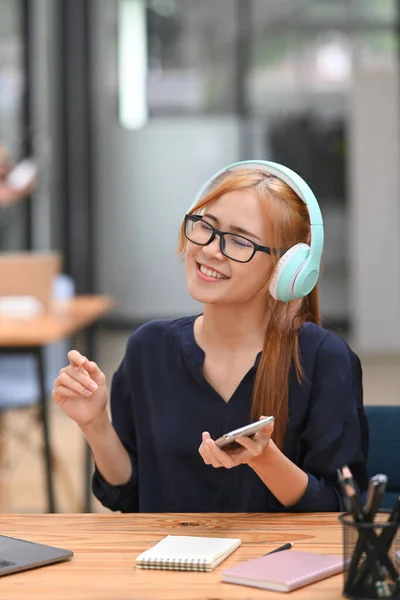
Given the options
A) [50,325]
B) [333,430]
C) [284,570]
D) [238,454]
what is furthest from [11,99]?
[284,570]

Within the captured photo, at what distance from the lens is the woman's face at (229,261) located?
1648 mm

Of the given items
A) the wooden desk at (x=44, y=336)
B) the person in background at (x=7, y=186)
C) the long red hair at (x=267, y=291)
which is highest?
the person in background at (x=7, y=186)

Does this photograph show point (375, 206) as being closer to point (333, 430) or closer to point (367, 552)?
point (333, 430)

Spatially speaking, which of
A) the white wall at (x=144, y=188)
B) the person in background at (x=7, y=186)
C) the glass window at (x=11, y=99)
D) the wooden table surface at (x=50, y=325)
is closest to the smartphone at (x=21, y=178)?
the person in background at (x=7, y=186)

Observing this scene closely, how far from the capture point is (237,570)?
1237 mm

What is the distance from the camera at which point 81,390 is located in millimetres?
1559

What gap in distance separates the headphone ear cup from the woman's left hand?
244 mm

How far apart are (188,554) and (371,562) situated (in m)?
0.24

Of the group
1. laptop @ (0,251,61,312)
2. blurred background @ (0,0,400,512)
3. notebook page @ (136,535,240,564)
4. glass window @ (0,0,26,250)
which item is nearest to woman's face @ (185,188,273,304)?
notebook page @ (136,535,240,564)

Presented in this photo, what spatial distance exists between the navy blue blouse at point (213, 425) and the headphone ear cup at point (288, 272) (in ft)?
0.48

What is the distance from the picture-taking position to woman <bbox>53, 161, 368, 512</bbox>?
162 cm

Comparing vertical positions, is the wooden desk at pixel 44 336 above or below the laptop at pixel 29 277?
below

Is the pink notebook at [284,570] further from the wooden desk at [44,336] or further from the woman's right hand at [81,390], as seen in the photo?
the wooden desk at [44,336]

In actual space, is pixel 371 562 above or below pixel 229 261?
below
